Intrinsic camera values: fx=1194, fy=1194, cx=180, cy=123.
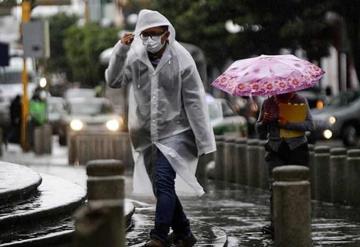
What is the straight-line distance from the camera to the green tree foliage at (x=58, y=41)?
102 meters

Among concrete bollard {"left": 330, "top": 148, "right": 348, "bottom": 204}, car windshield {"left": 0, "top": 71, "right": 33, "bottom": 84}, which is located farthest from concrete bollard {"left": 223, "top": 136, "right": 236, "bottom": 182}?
car windshield {"left": 0, "top": 71, "right": 33, "bottom": 84}

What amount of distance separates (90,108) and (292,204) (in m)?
30.4

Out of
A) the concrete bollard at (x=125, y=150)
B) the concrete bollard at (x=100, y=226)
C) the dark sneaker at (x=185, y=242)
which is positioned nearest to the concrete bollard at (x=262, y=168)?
the concrete bollard at (x=125, y=150)

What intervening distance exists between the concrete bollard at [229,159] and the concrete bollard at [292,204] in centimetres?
1000

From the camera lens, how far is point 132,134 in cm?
986

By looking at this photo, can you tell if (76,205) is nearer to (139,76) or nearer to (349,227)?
(139,76)

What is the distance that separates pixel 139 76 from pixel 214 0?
91.2 feet

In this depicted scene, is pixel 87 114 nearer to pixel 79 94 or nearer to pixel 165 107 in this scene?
pixel 79 94

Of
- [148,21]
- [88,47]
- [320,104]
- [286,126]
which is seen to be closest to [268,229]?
[286,126]

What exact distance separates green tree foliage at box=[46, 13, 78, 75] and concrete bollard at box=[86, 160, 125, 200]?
9283 cm

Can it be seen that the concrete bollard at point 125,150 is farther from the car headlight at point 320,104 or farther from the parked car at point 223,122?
the car headlight at point 320,104

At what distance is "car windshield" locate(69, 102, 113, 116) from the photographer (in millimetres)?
39000

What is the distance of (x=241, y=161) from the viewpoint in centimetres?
1898

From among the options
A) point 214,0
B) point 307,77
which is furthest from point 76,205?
point 214,0
